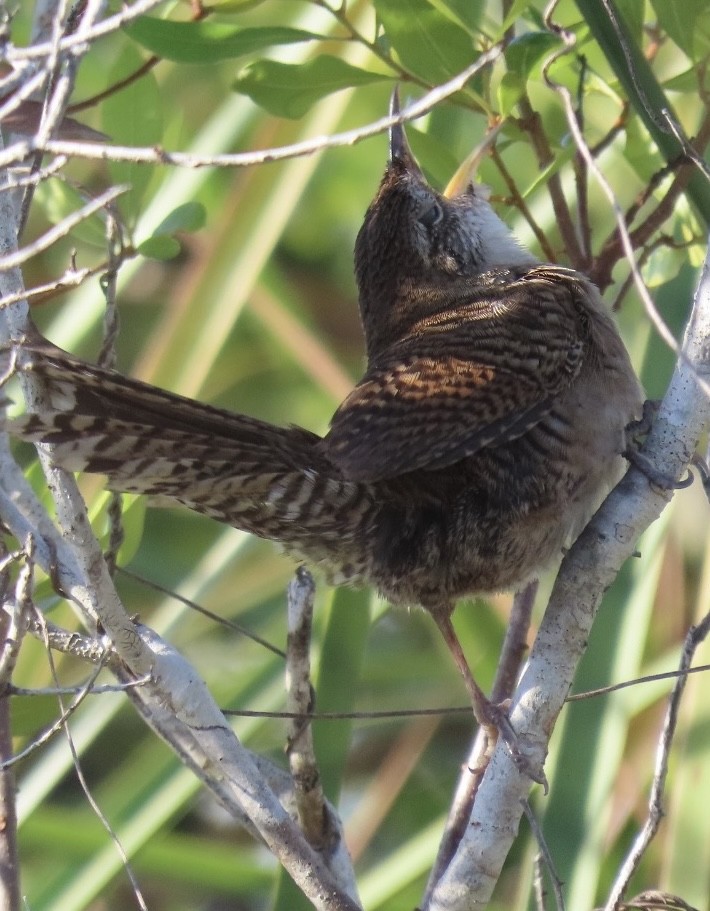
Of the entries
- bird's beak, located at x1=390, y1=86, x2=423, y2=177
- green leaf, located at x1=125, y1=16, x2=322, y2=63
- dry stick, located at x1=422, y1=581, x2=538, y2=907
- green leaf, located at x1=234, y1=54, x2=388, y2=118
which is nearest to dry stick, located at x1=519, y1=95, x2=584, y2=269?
green leaf, located at x1=234, y1=54, x2=388, y2=118

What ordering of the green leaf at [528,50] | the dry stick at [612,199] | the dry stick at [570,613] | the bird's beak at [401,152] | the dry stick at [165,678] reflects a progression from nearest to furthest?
1. the dry stick at [612,199]
2. the dry stick at [165,678]
3. the dry stick at [570,613]
4. the green leaf at [528,50]
5. the bird's beak at [401,152]

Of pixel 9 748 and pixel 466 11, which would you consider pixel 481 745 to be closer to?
pixel 9 748

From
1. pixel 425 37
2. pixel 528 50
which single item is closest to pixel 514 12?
pixel 528 50

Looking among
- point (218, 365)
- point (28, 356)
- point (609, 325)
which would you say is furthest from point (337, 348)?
point (28, 356)

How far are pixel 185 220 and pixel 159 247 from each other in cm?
6

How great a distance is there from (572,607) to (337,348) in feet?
8.27

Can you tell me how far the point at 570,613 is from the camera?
1.59 metres

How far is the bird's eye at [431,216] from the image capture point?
95.0 inches

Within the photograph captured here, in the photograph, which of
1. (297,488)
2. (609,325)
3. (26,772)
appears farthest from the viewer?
(26,772)

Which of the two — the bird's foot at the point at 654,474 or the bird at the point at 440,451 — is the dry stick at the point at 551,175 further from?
the bird's foot at the point at 654,474

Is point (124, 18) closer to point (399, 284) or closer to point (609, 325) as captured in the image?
point (609, 325)

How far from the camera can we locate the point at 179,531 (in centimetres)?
400

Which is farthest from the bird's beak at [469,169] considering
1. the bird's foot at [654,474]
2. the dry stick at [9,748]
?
the dry stick at [9,748]

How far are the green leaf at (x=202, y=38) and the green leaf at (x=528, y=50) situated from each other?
28cm
